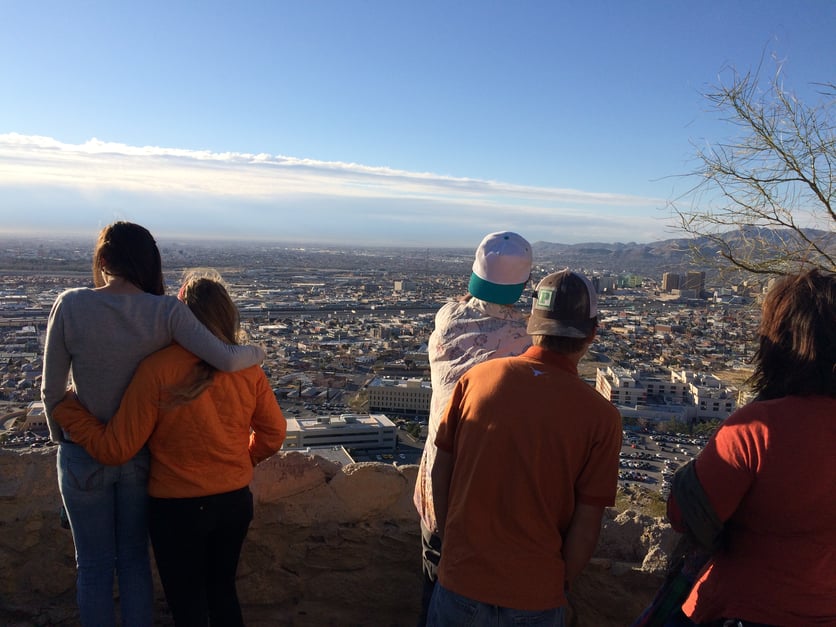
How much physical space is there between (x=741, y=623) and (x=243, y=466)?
3.97 ft

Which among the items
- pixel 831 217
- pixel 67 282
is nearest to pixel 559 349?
pixel 831 217

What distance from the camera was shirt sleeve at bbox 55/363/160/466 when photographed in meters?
1.63

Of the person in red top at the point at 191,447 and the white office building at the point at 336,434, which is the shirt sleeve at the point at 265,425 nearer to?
the person in red top at the point at 191,447

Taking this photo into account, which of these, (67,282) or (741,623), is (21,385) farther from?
(67,282)

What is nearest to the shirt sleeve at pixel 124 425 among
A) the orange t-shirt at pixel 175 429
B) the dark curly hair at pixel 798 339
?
the orange t-shirt at pixel 175 429

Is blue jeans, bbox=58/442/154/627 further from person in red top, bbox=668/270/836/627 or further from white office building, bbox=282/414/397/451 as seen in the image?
white office building, bbox=282/414/397/451

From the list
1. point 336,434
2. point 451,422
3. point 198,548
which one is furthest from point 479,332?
point 336,434

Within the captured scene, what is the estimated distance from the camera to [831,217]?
3.15 meters

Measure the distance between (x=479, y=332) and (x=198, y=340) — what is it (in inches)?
28.2

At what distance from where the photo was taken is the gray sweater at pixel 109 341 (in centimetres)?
165

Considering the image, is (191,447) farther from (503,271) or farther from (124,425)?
(503,271)

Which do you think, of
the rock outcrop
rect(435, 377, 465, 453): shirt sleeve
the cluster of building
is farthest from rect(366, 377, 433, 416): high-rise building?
rect(435, 377, 465, 453): shirt sleeve

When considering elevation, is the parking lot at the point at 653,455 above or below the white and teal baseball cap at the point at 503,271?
below

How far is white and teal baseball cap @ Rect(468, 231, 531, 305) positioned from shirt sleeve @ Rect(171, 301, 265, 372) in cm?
67
